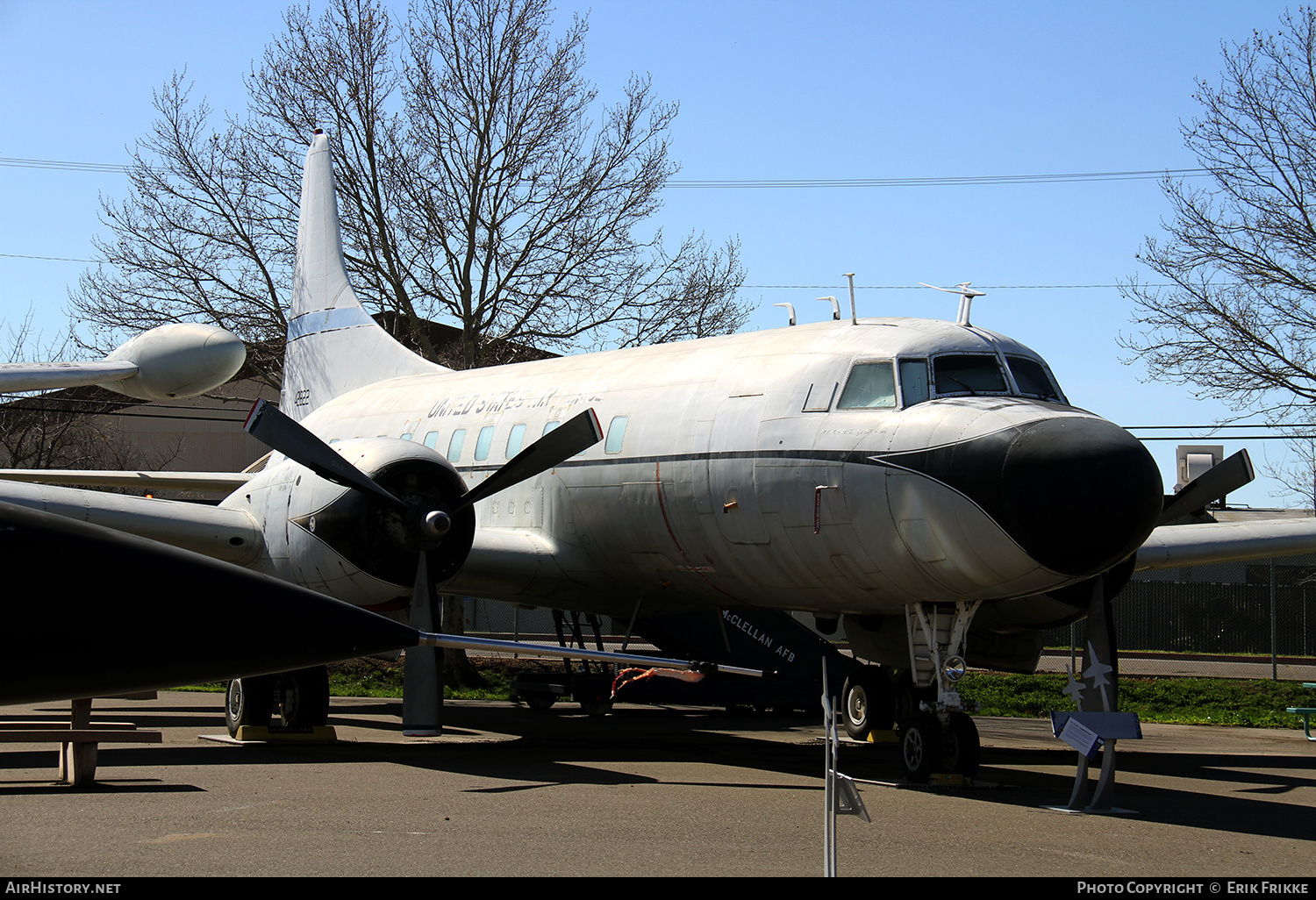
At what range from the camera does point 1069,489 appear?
27.5 ft

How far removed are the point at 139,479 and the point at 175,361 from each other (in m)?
6.71

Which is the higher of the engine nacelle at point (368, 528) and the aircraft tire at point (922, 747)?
the engine nacelle at point (368, 528)

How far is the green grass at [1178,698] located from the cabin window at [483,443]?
8.32m

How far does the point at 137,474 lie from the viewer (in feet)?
47.6

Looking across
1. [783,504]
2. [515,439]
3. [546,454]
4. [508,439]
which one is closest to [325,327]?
[508,439]

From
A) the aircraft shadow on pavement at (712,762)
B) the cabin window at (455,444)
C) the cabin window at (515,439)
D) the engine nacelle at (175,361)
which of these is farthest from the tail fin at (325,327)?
the engine nacelle at (175,361)

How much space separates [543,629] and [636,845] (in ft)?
82.3

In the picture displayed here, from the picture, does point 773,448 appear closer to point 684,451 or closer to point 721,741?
point 684,451

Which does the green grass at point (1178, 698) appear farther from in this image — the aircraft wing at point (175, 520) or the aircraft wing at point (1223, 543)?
the aircraft wing at point (175, 520)

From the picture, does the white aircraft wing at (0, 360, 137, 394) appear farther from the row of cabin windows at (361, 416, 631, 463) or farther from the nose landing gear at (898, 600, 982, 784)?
the nose landing gear at (898, 600, 982, 784)

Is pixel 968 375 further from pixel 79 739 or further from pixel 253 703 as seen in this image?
pixel 253 703

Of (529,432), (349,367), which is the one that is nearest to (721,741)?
(529,432)

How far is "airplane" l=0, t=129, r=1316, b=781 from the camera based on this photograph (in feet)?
28.8

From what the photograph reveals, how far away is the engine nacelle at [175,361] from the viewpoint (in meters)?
8.14
